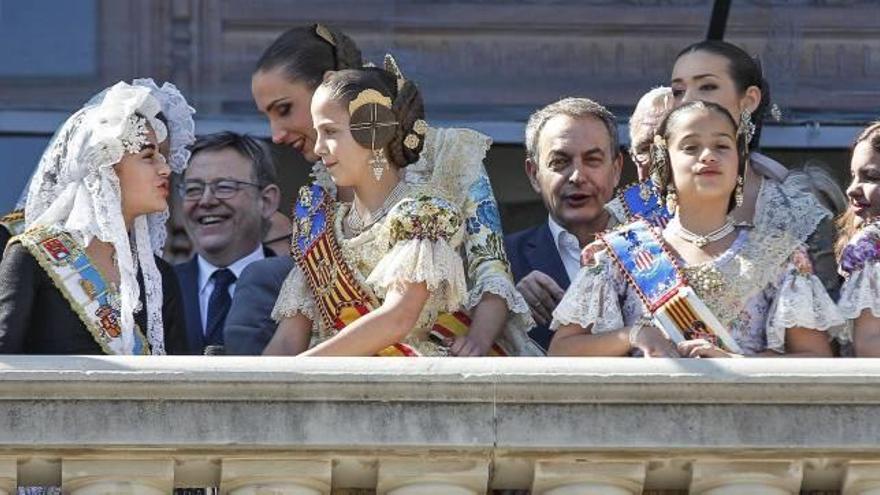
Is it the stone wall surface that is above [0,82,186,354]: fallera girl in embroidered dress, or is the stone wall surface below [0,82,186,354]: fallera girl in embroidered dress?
above

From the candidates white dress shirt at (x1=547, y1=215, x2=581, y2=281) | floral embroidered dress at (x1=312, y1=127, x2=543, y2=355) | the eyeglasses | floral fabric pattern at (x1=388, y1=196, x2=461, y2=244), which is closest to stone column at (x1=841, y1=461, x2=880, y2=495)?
A: floral embroidered dress at (x1=312, y1=127, x2=543, y2=355)

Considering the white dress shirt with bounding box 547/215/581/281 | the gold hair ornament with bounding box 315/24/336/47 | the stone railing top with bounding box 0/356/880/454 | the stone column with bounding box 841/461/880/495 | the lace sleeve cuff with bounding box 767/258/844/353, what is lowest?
the stone column with bounding box 841/461/880/495

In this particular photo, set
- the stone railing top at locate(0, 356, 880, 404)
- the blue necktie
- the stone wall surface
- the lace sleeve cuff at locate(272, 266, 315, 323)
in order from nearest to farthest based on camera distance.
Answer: the stone railing top at locate(0, 356, 880, 404)
the lace sleeve cuff at locate(272, 266, 315, 323)
the blue necktie
the stone wall surface

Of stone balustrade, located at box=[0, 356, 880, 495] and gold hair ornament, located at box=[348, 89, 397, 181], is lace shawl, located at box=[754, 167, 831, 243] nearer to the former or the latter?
gold hair ornament, located at box=[348, 89, 397, 181]

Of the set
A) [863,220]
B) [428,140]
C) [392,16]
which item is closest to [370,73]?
[428,140]

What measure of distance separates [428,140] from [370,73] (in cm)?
38

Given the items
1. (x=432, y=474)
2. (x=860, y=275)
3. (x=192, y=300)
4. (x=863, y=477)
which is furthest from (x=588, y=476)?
(x=192, y=300)

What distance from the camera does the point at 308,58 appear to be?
10.9m

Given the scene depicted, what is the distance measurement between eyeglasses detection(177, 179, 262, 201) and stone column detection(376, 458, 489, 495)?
289cm

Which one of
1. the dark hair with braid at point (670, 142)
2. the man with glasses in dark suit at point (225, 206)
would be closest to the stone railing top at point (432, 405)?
the dark hair with braid at point (670, 142)

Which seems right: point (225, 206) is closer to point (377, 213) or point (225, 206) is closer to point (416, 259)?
point (377, 213)

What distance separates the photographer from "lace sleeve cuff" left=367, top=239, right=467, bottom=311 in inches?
383

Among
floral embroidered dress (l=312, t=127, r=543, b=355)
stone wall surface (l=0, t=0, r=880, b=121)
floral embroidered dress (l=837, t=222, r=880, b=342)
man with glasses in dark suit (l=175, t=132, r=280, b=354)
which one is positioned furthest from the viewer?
stone wall surface (l=0, t=0, r=880, b=121)

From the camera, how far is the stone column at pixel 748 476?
29.6ft
